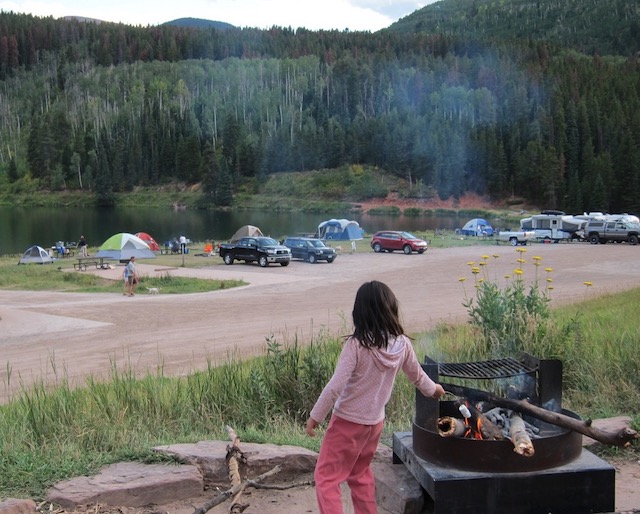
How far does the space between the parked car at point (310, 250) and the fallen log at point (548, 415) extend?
108ft

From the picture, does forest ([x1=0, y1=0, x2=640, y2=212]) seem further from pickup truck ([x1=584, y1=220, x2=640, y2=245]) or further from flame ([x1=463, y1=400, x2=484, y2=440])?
flame ([x1=463, y1=400, x2=484, y2=440])

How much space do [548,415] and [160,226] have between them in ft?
254

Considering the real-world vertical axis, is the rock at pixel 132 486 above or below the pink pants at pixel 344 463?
below

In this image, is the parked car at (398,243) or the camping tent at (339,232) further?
the camping tent at (339,232)

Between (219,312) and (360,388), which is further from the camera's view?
(219,312)

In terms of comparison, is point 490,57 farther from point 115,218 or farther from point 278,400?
point 278,400

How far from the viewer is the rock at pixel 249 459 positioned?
522 cm

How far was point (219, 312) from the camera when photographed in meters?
21.4

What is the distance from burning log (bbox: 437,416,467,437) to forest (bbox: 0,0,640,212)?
89037 mm

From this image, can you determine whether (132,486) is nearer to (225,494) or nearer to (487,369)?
(225,494)

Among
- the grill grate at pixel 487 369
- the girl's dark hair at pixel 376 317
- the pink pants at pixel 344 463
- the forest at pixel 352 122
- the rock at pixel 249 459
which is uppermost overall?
the forest at pixel 352 122

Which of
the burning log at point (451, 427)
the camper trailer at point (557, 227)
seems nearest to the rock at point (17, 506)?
the burning log at point (451, 427)

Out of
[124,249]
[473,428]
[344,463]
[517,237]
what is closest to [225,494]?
[344,463]

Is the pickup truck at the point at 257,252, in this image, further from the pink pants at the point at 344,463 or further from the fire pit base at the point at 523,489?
the pink pants at the point at 344,463
